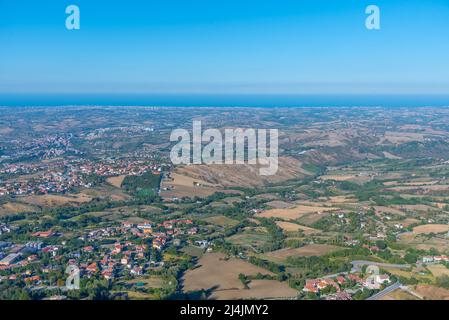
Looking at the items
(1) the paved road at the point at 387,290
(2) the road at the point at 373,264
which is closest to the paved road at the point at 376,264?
(2) the road at the point at 373,264

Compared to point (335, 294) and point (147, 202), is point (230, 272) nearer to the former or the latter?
point (335, 294)

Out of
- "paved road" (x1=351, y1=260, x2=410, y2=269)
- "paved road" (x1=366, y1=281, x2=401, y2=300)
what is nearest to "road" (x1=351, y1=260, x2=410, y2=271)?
"paved road" (x1=351, y1=260, x2=410, y2=269)

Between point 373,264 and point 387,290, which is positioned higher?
point 387,290

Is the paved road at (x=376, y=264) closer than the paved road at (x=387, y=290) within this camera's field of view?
No

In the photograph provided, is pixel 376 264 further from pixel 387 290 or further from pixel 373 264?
pixel 387 290

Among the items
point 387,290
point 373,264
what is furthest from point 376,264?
point 387,290

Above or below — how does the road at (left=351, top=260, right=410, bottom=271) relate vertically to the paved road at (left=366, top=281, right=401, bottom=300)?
below

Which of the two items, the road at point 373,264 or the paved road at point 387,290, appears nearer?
the paved road at point 387,290

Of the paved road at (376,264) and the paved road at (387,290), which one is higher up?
the paved road at (387,290)

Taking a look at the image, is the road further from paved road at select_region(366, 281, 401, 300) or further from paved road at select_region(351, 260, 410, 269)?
paved road at select_region(366, 281, 401, 300)

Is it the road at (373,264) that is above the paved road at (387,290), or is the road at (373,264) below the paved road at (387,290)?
below

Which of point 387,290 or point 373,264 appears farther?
point 373,264

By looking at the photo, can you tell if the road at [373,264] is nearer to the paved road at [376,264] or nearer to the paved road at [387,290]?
the paved road at [376,264]
